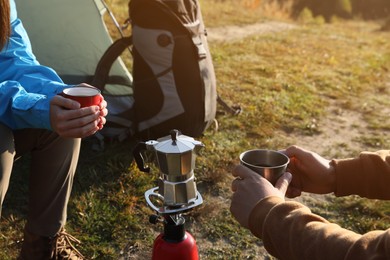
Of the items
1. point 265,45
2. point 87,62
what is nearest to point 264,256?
point 87,62

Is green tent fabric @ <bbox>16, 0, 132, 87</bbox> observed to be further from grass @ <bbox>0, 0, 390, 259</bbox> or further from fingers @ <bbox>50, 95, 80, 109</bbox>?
fingers @ <bbox>50, 95, 80, 109</bbox>

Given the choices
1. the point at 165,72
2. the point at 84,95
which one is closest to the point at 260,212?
the point at 84,95

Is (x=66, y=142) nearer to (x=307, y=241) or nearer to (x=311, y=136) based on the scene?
(x=307, y=241)

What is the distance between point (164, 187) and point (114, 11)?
5.74 m

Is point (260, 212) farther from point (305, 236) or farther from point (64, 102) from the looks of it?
point (64, 102)

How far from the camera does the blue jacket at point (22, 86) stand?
6.22 ft

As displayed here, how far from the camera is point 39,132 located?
207cm

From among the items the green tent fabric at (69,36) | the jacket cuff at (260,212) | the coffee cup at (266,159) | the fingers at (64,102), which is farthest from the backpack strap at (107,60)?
the jacket cuff at (260,212)

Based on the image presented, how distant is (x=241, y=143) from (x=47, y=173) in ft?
6.24

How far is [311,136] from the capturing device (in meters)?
4.04

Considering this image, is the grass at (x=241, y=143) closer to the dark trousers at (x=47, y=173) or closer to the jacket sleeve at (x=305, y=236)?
the dark trousers at (x=47, y=173)

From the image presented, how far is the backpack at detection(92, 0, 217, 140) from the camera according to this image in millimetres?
3268

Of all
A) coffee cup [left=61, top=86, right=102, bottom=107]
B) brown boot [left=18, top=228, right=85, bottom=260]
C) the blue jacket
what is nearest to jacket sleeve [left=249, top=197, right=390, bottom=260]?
coffee cup [left=61, top=86, right=102, bottom=107]

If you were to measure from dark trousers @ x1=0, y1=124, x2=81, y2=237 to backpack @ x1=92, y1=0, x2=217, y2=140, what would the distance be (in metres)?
1.26
